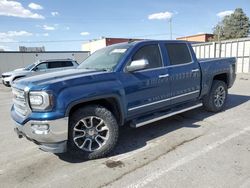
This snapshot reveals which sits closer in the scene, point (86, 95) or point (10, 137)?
point (86, 95)

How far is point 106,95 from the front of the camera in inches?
151

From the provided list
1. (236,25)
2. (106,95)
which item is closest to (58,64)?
(106,95)

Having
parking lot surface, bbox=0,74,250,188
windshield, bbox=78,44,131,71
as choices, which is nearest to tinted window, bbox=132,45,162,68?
windshield, bbox=78,44,131,71

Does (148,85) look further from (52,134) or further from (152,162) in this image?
(52,134)

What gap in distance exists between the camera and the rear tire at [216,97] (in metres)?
6.08

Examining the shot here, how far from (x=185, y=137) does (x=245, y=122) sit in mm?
1737

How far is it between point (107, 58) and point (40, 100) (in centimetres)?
179

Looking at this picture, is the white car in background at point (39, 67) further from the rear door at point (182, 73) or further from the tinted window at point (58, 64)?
the rear door at point (182, 73)

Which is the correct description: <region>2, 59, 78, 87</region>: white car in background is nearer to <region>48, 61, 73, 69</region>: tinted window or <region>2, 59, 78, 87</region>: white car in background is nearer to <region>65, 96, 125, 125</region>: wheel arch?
<region>48, 61, 73, 69</region>: tinted window

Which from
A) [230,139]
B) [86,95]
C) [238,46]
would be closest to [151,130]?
[230,139]

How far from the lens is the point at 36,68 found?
14711 millimetres

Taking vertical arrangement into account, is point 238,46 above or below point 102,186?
above

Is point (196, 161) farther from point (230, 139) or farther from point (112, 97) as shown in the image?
point (112, 97)

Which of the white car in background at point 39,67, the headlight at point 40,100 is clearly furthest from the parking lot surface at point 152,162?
the white car in background at point 39,67
